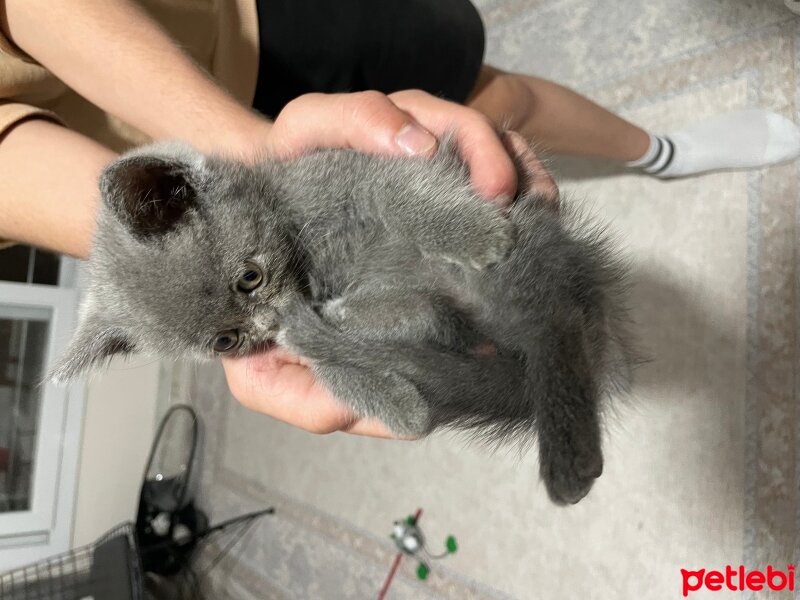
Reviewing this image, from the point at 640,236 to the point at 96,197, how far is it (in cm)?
121

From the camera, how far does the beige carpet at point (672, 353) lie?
1340 millimetres

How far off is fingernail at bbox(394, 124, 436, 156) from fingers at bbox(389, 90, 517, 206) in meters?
0.05

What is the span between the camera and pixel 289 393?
0.91m

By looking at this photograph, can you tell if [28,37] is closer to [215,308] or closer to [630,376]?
[215,308]

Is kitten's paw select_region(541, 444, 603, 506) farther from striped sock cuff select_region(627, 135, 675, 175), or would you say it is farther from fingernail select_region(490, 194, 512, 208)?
striped sock cuff select_region(627, 135, 675, 175)

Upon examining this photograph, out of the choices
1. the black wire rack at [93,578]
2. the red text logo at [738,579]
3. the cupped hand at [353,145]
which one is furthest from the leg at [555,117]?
the black wire rack at [93,578]

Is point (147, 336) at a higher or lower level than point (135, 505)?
higher

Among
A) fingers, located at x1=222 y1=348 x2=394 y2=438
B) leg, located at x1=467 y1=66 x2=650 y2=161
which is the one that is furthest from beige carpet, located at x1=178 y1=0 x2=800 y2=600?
fingers, located at x1=222 y1=348 x2=394 y2=438

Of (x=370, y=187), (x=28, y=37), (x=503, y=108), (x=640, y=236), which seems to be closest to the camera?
(x=370, y=187)

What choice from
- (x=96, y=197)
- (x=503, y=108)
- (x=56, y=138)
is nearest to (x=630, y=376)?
(x=503, y=108)

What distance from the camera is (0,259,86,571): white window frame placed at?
254cm

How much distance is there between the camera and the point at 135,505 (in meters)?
2.91

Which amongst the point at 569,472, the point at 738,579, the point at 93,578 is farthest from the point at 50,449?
the point at 569,472

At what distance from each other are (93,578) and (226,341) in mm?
1776
